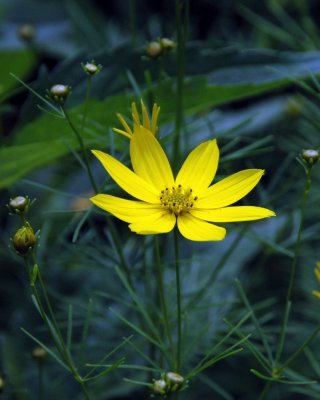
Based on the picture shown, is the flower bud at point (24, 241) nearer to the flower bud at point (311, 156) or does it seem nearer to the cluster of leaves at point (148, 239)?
the cluster of leaves at point (148, 239)

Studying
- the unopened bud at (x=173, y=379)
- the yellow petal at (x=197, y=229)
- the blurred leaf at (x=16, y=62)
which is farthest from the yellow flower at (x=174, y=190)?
the blurred leaf at (x=16, y=62)

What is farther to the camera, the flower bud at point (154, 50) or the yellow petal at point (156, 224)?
the flower bud at point (154, 50)

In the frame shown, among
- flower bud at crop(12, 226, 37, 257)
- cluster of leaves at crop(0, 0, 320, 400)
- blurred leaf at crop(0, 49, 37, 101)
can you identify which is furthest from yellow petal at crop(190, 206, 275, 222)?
blurred leaf at crop(0, 49, 37, 101)

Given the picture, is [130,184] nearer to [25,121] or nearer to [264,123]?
[25,121]

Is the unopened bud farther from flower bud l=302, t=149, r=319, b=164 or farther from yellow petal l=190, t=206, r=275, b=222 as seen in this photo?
flower bud l=302, t=149, r=319, b=164

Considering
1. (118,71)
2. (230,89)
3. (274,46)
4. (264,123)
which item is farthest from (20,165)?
(274,46)
